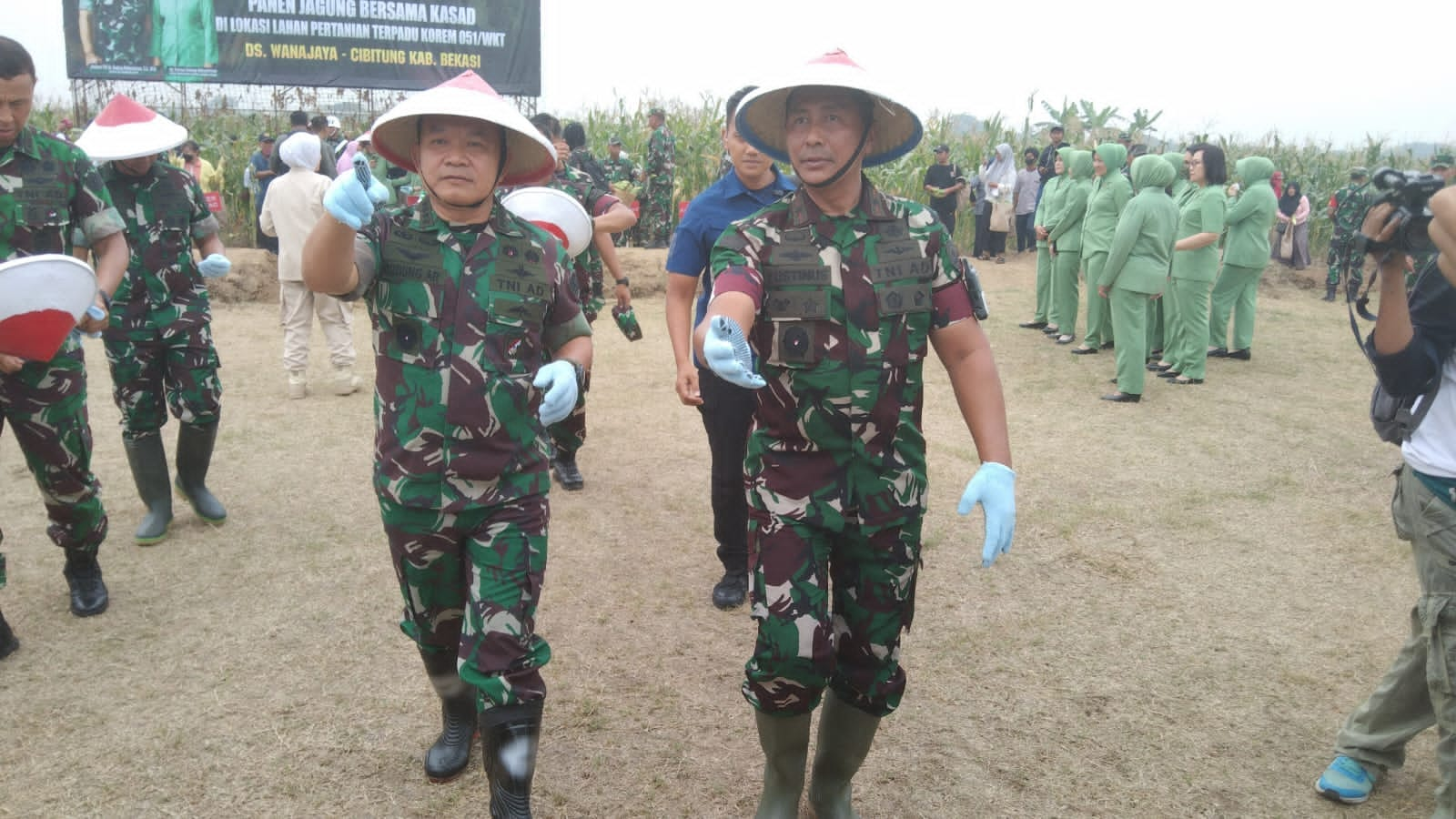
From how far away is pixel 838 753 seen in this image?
9.35ft

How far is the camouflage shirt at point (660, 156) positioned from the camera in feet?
53.1

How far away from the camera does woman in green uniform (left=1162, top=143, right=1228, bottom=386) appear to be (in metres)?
8.93

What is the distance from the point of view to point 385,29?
23.1 metres

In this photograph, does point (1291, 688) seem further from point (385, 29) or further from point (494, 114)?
point (385, 29)

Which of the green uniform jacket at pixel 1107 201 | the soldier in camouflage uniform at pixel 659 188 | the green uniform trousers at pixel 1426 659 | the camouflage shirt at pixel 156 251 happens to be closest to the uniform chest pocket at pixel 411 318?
the green uniform trousers at pixel 1426 659

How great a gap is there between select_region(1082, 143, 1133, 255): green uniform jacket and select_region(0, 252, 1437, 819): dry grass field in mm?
3352

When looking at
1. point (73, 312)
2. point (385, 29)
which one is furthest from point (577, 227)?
point (385, 29)

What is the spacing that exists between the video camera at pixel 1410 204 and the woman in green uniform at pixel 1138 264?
20.7 ft

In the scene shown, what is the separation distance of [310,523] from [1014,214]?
1543 centimetres

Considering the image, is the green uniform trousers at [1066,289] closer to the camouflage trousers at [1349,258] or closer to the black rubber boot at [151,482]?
the camouflage trousers at [1349,258]

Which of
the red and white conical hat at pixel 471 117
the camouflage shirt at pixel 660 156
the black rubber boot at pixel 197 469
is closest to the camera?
the red and white conical hat at pixel 471 117

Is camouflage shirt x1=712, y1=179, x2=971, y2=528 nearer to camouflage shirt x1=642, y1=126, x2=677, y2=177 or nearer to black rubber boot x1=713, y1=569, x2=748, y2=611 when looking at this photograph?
black rubber boot x1=713, y1=569, x2=748, y2=611

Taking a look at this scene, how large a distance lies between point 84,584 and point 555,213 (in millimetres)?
2773

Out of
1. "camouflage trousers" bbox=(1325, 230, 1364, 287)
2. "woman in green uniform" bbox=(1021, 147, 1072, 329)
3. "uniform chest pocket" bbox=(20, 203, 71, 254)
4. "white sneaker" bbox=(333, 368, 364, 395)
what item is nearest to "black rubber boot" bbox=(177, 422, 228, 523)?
"uniform chest pocket" bbox=(20, 203, 71, 254)
